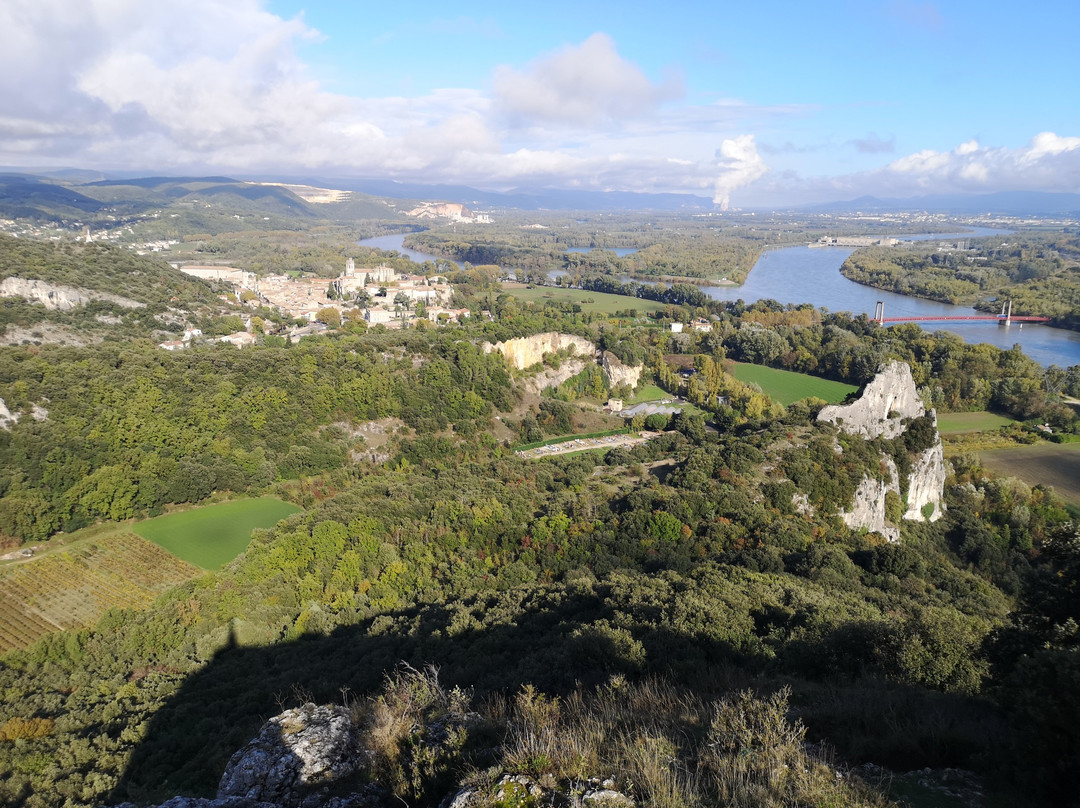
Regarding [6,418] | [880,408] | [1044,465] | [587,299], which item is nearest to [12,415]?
[6,418]

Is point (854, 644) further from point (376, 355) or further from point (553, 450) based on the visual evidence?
point (376, 355)

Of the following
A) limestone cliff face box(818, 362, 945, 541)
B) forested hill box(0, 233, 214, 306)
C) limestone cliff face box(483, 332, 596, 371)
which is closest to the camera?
limestone cliff face box(818, 362, 945, 541)

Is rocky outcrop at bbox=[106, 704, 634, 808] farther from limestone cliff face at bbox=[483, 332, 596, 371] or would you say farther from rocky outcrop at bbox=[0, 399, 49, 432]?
limestone cliff face at bbox=[483, 332, 596, 371]

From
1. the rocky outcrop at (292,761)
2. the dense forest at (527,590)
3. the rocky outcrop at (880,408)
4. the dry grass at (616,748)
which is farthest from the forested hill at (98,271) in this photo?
the rocky outcrop at (880,408)

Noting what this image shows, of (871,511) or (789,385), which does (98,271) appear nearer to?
(789,385)

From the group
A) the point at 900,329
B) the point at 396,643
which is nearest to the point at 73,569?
the point at 396,643

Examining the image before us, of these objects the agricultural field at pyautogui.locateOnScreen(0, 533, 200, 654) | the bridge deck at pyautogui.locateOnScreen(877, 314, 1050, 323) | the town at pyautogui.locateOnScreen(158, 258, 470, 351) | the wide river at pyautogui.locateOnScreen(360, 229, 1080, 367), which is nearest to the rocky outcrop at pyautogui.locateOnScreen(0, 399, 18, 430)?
the agricultural field at pyautogui.locateOnScreen(0, 533, 200, 654)

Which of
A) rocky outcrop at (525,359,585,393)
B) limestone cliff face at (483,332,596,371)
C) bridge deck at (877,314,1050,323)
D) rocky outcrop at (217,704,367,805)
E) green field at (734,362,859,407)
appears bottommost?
green field at (734,362,859,407)
